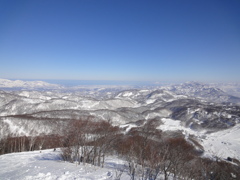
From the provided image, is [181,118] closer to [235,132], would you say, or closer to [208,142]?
[235,132]

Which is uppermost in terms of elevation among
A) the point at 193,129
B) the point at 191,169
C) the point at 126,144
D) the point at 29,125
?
the point at 191,169

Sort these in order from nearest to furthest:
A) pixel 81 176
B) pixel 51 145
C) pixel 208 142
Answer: pixel 81 176
pixel 51 145
pixel 208 142

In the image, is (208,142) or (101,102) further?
(101,102)

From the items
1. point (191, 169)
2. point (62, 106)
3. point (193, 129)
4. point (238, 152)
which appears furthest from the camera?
point (62, 106)

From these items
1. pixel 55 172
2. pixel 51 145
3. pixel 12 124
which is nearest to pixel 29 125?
pixel 12 124

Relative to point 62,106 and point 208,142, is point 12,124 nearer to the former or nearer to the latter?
point 62,106

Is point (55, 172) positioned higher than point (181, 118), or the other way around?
point (55, 172)

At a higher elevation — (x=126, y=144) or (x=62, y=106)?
(x=126, y=144)

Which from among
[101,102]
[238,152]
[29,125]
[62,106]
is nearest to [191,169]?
[238,152]

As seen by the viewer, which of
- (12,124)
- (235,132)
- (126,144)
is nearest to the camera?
(126,144)
